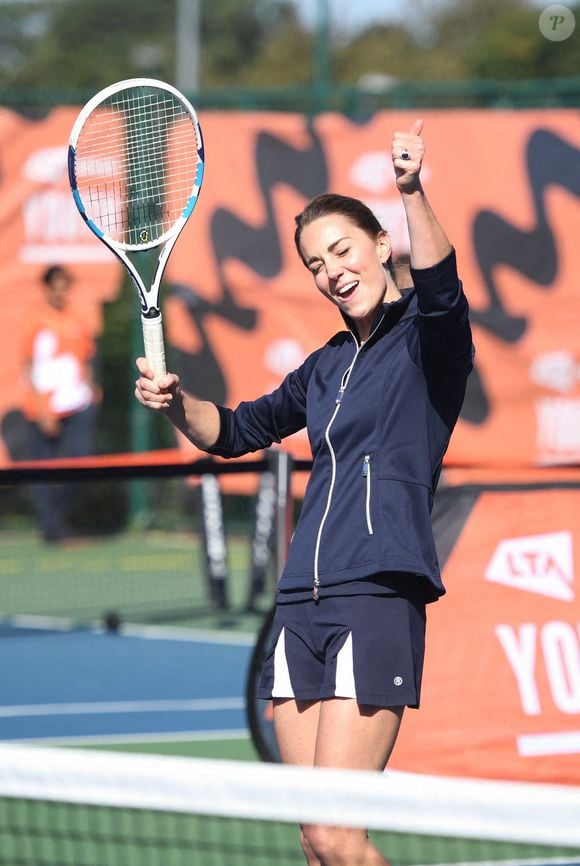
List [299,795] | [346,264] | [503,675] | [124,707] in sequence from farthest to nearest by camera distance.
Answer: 1. [124,707]
2. [503,675]
3. [346,264]
4. [299,795]

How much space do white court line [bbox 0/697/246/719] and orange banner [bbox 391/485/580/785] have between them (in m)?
2.14

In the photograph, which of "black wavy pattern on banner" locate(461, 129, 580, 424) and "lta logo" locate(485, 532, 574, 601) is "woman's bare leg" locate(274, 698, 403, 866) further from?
"black wavy pattern on banner" locate(461, 129, 580, 424)

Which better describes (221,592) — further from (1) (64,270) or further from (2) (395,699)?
(2) (395,699)

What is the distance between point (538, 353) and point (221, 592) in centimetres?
298

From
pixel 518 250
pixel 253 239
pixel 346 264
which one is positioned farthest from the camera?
pixel 253 239

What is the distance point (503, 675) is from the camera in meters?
4.84

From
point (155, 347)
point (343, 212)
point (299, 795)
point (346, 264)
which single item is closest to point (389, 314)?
point (346, 264)

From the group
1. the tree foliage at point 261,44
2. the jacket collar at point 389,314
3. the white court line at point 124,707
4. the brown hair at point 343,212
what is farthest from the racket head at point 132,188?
the tree foliage at point 261,44

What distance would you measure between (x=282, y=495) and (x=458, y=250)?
5.20 metres

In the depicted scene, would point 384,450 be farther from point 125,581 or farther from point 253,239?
point 253,239

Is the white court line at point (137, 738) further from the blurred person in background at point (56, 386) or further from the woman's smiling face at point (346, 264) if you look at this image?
the blurred person in background at point (56, 386)

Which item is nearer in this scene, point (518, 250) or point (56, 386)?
point (518, 250)

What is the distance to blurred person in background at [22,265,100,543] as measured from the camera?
10.8 meters

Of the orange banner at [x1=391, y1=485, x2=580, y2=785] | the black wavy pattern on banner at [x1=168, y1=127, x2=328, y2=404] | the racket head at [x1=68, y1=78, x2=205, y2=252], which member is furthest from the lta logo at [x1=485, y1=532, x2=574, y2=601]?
the black wavy pattern on banner at [x1=168, y1=127, x2=328, y2=404]
